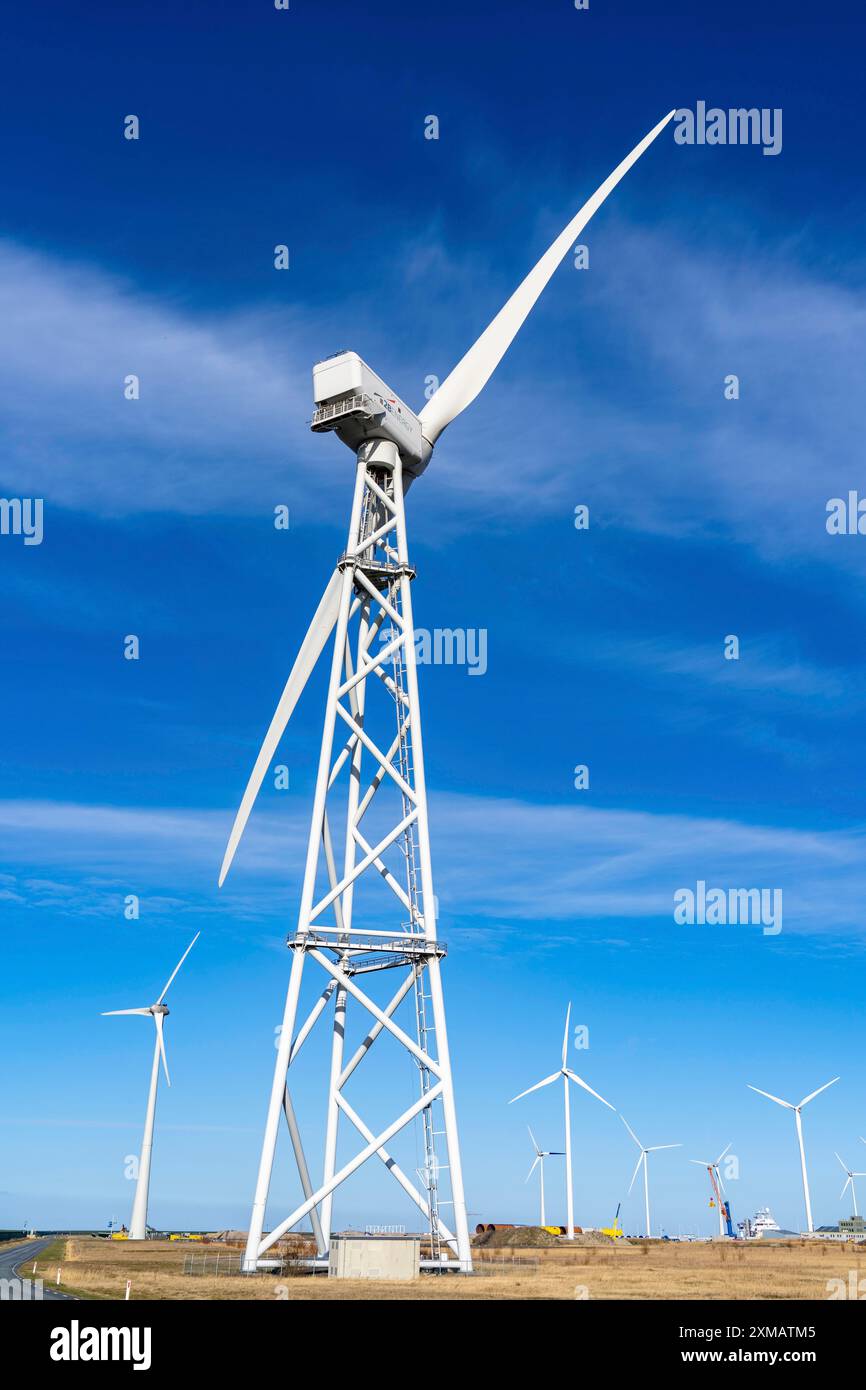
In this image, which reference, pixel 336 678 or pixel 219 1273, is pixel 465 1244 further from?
pixel 336 678

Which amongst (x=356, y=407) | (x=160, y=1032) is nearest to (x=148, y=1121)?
(x=160, y=1032)

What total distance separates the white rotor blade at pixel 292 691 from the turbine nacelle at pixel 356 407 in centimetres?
650

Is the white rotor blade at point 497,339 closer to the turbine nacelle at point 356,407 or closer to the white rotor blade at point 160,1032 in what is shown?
the turbine nacelle at point 356,407

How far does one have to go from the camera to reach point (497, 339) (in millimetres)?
54875

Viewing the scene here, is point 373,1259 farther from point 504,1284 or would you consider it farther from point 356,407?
point 356,407

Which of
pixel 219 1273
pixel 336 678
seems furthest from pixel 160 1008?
pixel 336 678

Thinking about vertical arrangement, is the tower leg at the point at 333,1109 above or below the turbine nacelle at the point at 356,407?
below

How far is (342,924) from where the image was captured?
46.9m

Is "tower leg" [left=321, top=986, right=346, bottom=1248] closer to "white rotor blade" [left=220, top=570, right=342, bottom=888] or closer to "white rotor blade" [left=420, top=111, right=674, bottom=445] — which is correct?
"white rotor blade" [left=220, top=570, right=342, bottom=888]

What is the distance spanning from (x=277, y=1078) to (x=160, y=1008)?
55.0 meters

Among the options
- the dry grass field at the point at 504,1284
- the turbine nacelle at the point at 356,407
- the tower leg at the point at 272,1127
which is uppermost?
the turbine nacelle at the point at 356,407

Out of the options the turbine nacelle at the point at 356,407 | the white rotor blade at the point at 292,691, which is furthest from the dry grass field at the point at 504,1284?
the turbine nacelle at the point at 356,407

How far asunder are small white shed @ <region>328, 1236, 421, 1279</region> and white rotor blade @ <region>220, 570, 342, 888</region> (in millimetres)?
16689

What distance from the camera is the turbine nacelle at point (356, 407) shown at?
50875 mm
